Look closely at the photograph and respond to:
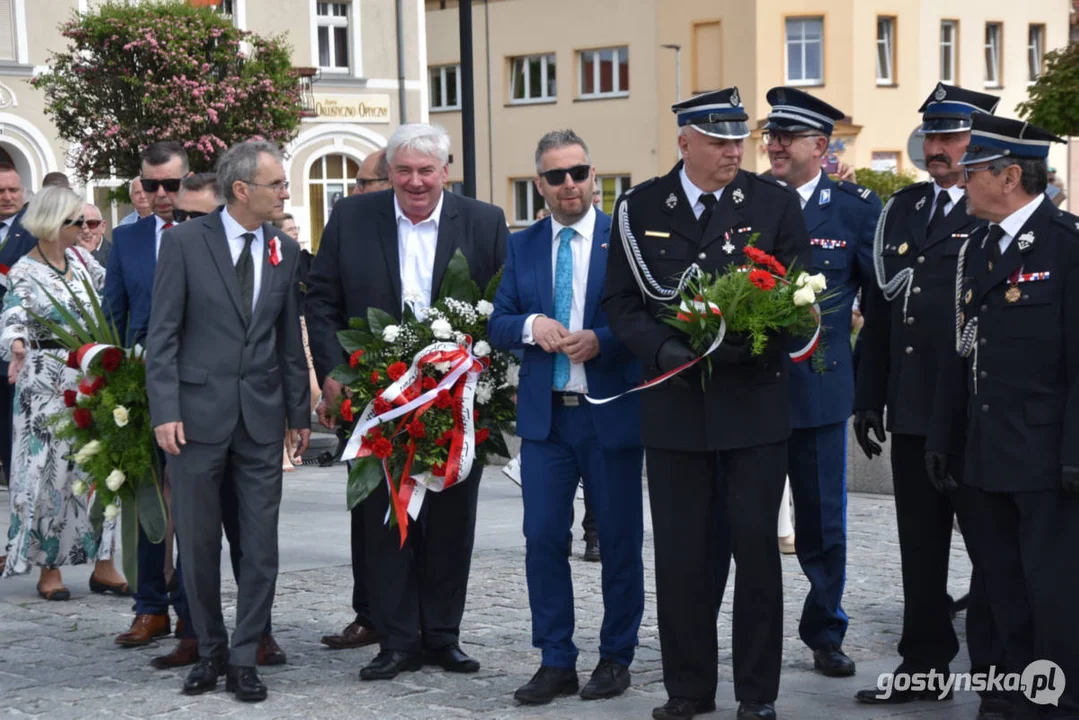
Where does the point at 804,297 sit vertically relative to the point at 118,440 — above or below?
above

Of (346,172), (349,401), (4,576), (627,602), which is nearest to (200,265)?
(349,401)

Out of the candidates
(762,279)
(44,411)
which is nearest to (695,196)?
(762,279)

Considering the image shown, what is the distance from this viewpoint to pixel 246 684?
21.5 feet

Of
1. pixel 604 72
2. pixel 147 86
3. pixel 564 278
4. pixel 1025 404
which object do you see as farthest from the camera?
pixel 604 72

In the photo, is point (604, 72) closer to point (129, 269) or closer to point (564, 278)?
point (129, 269)

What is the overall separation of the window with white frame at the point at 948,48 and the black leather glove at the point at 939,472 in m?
43.3

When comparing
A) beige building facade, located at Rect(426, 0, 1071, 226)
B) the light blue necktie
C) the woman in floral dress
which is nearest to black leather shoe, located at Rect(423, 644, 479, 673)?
the light blue necktie

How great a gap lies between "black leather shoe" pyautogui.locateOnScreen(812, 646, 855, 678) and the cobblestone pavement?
0.07m

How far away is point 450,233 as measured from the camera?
7164mm

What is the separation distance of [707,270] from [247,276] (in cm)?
203

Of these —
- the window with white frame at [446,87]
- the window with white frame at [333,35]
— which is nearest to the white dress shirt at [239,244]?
the window with white frame at [333,35]

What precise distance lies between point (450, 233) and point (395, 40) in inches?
1290

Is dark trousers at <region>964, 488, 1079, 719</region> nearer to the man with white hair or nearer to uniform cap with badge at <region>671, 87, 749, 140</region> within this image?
uniform cap with badge at <region>671, 87, 749, 140</region>

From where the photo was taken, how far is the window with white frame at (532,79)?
49.4 metres
